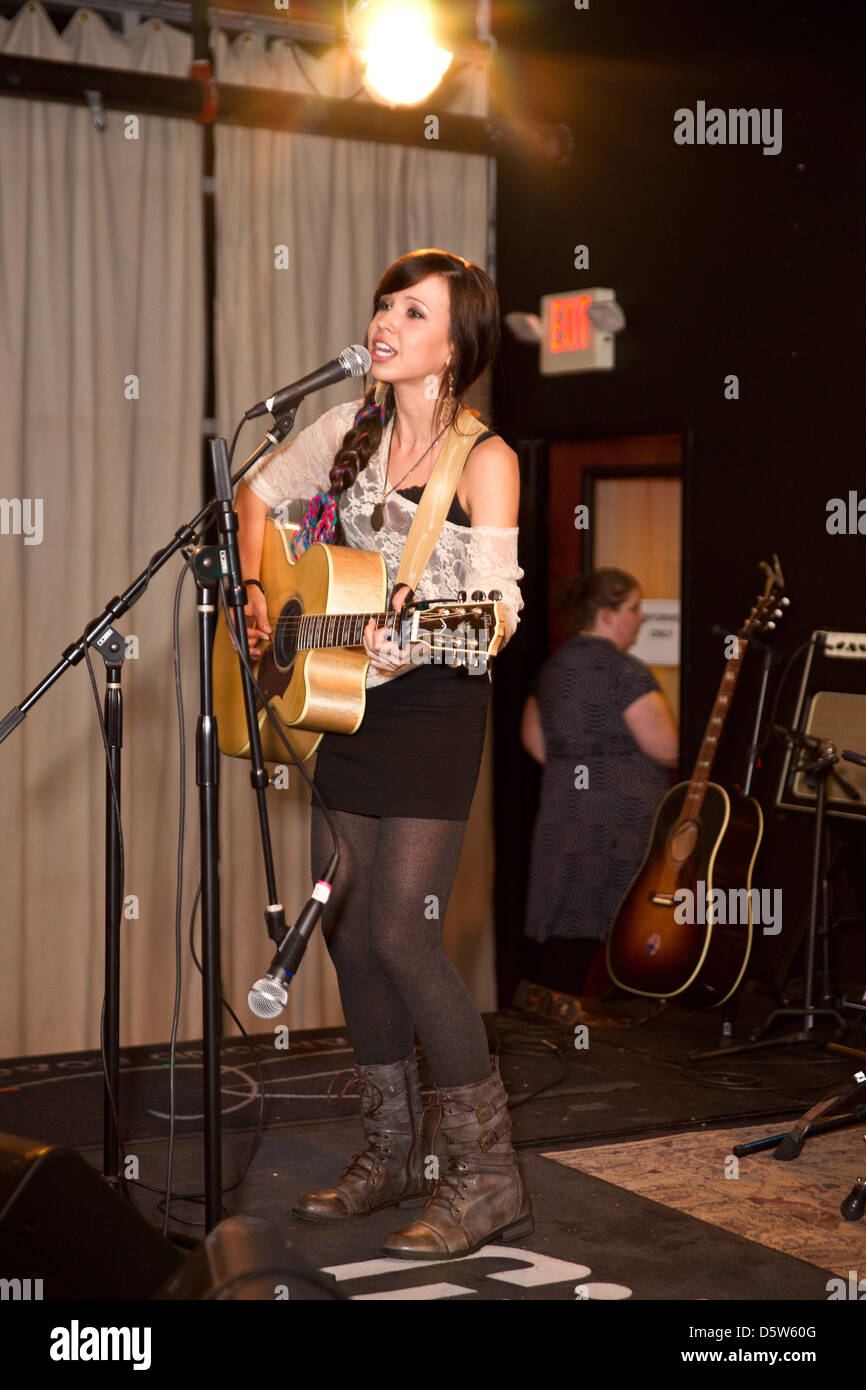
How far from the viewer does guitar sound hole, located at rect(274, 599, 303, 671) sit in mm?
2824

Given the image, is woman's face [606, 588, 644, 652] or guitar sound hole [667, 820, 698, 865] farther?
woman's face [606, 588, 644, 652]

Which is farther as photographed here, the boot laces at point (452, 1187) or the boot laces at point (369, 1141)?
the boot laces at point (369, 1141)

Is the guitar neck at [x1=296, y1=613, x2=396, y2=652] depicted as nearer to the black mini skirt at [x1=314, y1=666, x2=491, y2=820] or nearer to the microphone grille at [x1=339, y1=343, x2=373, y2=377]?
the black mini skirt at [x1=314, y1=666, x2=491, y2=820]

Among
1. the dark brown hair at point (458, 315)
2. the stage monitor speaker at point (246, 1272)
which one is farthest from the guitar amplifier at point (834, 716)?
the stage monitor speaker at point (246, 1272)

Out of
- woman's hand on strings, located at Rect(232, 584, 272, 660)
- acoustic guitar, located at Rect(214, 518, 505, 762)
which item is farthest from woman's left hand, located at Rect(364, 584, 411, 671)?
woman's hand on strings, located at Rect(232, 584, 272, 660)

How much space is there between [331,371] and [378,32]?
9.62 feet

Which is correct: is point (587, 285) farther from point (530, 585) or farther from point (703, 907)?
point (703, 907)

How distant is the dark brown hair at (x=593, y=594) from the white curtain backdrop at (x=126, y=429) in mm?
1064

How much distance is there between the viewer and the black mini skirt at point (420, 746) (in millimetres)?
2658

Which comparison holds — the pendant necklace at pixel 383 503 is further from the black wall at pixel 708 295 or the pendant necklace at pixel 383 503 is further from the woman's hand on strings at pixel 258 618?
the black wall at pixel 708 295

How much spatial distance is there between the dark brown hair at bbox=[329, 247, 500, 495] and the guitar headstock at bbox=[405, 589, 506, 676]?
548 mm

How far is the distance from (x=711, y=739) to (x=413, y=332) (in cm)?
218

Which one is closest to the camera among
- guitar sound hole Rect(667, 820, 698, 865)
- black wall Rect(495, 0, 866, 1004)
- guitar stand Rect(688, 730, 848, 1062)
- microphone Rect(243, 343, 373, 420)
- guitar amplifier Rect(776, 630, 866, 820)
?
microphone Rect(243, 343, 373, 420)

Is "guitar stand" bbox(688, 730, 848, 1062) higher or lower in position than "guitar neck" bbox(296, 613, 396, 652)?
lower
